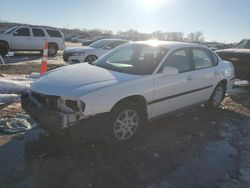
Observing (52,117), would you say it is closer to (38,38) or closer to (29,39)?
(29,39)

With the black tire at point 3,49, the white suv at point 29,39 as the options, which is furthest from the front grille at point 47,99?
the white suv at point 29,39

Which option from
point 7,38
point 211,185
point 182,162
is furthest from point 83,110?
point 7,38

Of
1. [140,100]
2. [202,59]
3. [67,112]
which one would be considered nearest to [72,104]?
[67,112]

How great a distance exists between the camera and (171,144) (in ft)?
16.3

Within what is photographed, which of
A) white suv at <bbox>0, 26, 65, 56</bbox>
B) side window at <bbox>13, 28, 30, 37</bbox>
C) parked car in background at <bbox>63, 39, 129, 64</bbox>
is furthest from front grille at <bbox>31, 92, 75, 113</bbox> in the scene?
side window at <bbox>13, 28, 30, 37</bbox>

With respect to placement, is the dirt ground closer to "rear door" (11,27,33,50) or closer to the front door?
the front door

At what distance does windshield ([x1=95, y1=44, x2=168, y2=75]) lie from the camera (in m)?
5.18

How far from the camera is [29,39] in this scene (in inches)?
770

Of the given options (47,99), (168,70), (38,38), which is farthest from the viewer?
(38,38)

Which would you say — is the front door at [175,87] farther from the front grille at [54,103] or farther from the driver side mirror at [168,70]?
Answer: the front grille at [54,103]

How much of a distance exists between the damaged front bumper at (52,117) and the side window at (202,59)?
297 cm

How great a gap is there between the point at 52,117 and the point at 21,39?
16566 millimetres

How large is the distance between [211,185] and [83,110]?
1891 millimetres

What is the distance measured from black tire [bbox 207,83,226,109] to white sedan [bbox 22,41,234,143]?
33 cm
